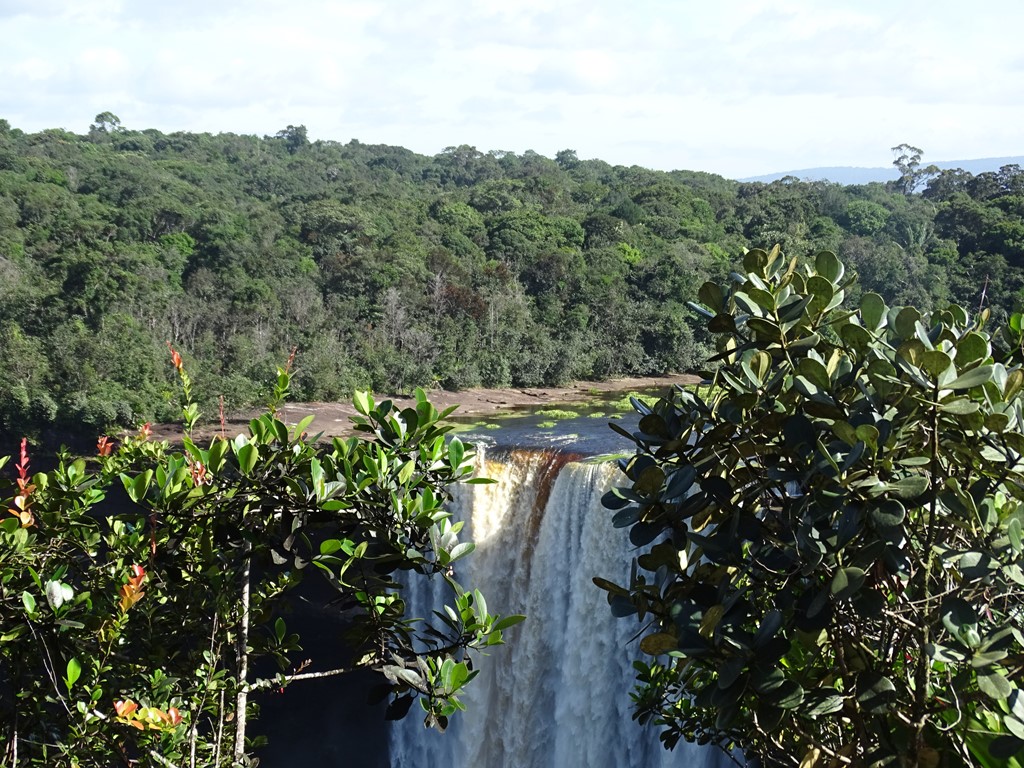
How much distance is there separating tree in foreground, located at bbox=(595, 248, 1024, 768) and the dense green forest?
16.3 meters

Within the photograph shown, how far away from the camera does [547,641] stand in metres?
11.7

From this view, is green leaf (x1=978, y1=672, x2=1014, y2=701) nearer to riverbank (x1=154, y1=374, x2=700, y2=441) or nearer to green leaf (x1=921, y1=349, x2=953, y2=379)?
green leaf (x1=921, y1=349, x2=953, y2=379)

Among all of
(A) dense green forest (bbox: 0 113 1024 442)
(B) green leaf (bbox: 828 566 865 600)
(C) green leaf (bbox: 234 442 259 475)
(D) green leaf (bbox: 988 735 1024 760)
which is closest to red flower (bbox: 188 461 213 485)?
(C) green leaf (bbox: 234 442 259 475)

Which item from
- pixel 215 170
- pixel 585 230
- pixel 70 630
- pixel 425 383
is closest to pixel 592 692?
pixel 70 630

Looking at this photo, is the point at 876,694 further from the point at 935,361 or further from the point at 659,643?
the point at 935,361

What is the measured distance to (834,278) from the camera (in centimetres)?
232

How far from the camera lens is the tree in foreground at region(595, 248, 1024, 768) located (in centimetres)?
187

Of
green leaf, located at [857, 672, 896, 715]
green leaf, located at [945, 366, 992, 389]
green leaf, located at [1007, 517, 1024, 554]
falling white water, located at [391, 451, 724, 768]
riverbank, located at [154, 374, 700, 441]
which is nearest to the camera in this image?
green leaf, located at [1007, 517, 1024, 554]

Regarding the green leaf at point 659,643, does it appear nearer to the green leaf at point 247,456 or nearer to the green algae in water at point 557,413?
the green leaf at point 247,456

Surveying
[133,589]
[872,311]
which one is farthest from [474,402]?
[872,311]

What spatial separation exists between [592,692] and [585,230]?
19.5 metres

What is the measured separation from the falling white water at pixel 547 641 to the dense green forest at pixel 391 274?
23.8 feet

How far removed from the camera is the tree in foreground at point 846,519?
6.12 ft

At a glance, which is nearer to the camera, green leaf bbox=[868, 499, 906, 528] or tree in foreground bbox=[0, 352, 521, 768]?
green leaf bbox=[868, 499, 906, 528]
